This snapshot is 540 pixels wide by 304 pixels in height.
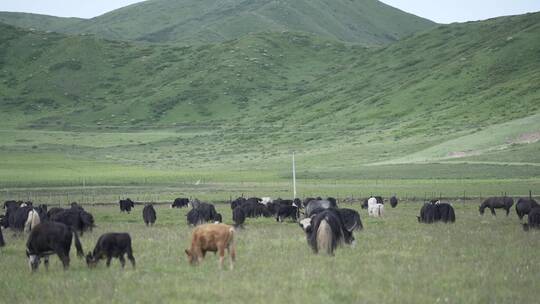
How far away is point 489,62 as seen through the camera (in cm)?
18062

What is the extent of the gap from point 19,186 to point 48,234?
202ft

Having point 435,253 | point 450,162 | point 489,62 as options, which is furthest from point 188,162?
point 435,253

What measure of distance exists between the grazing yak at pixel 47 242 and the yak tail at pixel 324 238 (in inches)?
277

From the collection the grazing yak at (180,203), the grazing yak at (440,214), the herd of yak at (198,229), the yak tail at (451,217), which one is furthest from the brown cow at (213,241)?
the grazing yak at (180,203)

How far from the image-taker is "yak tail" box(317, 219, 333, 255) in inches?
912

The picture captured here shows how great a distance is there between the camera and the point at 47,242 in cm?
Answer: 1984

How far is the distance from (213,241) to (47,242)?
395 centimetres

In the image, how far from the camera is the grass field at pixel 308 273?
53.9ft

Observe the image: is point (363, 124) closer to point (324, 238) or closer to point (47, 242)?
point (324, 238)

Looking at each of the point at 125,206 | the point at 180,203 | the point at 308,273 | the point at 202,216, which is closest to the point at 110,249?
the point at 308,273

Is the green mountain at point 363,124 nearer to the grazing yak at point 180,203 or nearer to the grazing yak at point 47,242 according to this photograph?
the grazing yak at point 180,203

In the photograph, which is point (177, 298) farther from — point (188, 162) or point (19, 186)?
point (188, 162)

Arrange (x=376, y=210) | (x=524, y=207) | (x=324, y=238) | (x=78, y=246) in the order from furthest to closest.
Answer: (x=376, y=210), (x=524, y=207), (x=324, y=238), (x=78, y=246)

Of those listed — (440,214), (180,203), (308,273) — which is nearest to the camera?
(308,273)
